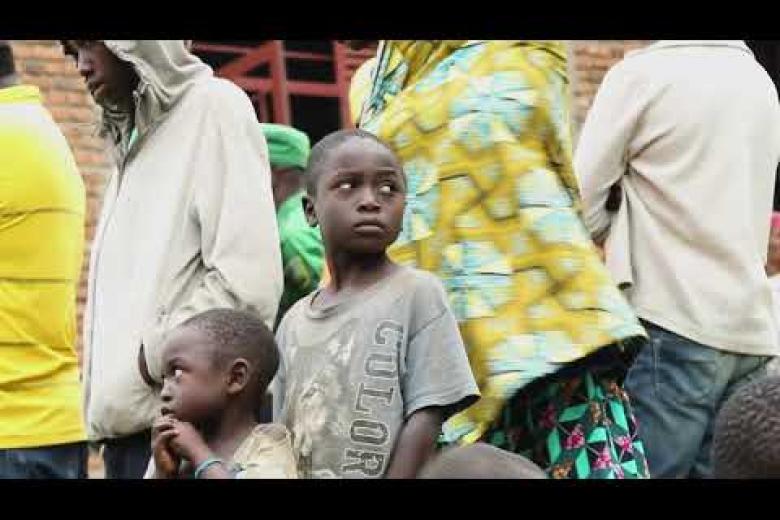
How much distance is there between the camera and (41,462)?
5895 mm

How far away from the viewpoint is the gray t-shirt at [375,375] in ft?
15.3

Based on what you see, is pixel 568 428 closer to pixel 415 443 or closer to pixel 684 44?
pixel 415 443

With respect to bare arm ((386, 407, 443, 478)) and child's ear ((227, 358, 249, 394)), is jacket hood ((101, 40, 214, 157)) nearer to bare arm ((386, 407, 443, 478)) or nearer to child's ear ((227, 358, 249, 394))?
child's ear ((227, 358, 249, 394))

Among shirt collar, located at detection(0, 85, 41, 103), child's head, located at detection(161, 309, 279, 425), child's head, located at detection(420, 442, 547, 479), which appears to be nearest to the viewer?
child's head, located at detection(420, 442, 547, 479)

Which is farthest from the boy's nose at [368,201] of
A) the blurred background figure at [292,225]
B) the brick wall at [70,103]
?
the brick wall at [70,103]

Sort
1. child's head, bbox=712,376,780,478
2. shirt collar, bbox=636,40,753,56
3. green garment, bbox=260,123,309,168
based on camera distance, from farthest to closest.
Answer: green garment, bbox=260,123,309,168 → shirt collar, bbox=636,40,753,56 → child's head, bbox=712,376,780,478

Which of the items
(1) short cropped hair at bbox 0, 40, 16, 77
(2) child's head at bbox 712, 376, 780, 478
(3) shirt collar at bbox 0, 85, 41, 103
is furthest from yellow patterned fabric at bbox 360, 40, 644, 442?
(1) short cropped hair at bbox 0, 40, 16, 77

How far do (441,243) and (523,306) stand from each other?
24 centimetres

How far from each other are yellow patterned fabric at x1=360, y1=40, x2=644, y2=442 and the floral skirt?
0.09 metres

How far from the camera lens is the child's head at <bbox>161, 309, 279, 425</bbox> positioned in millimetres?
4730

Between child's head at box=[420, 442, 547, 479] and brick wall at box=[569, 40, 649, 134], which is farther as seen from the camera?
brick wall at box=[569, 40, 649, 134]

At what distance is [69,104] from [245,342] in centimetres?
687
